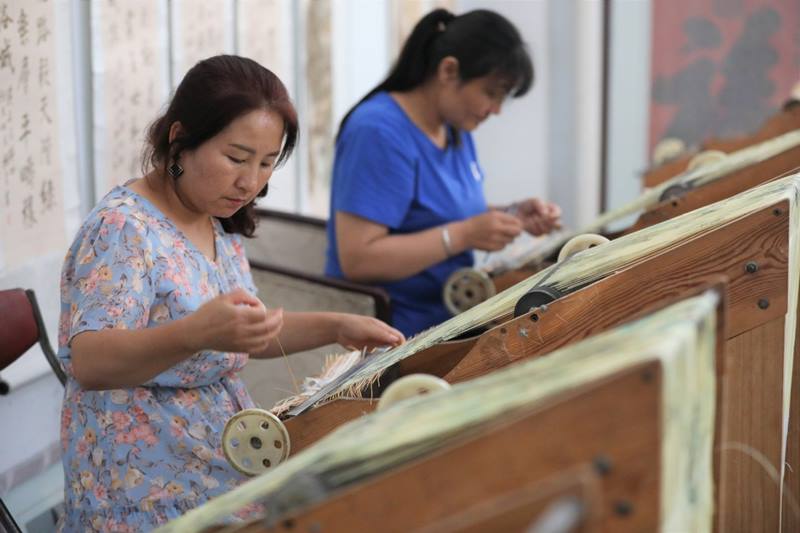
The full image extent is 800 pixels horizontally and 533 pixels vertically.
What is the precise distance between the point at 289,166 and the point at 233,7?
→ 623 millimetres

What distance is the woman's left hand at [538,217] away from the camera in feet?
8.46

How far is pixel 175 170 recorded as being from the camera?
1.50 m

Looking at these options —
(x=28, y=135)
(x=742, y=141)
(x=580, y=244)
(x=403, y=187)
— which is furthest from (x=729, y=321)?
(x=742, y=141)

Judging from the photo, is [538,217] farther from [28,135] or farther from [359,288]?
[28,135]

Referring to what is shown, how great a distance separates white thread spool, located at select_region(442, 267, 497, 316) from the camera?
2.34 metres

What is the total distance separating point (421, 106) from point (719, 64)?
132 inches

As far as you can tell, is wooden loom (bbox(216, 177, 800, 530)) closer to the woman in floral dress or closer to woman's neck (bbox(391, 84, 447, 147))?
the woman in floral dress

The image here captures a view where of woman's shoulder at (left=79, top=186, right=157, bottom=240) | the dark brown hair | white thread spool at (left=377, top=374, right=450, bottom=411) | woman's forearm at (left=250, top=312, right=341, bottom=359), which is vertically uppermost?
the dark brown hair

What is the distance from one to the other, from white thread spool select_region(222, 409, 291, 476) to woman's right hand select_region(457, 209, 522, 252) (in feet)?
3.72

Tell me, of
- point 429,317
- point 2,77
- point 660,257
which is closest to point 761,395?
point 660,257

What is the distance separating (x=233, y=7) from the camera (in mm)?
2984

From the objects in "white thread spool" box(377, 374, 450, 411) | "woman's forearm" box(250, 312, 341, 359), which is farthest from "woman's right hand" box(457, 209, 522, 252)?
"white thread spool" box(377, 374, 450, 411)

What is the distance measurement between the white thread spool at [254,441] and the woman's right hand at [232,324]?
3.6 inches

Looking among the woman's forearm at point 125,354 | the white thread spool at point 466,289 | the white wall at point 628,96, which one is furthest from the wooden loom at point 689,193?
the white wall at point 628,96
